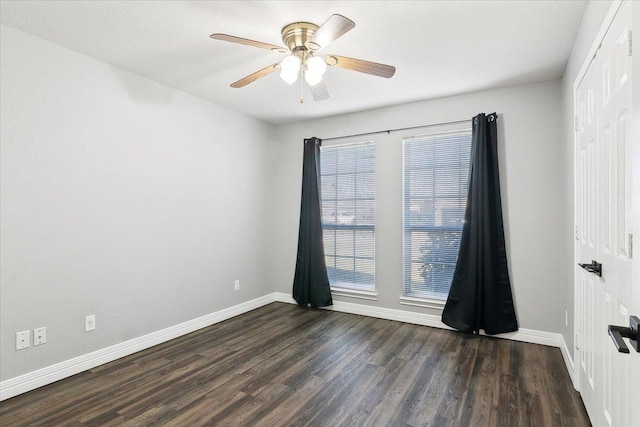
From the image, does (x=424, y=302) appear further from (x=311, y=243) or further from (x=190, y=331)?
(x=190, y=331)

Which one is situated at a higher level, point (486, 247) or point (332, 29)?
point (332, 29)

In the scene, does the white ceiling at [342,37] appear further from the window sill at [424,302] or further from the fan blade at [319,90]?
the window sill at [424,302]

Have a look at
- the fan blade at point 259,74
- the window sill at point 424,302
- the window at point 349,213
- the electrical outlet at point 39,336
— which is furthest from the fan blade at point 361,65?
the electrical outlet at point 39,336

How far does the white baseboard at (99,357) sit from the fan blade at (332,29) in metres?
3.00

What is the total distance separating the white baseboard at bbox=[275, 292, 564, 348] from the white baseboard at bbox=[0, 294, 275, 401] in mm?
1313

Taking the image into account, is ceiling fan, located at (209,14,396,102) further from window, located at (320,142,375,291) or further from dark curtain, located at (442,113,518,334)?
window, located at (320,142,375,291)

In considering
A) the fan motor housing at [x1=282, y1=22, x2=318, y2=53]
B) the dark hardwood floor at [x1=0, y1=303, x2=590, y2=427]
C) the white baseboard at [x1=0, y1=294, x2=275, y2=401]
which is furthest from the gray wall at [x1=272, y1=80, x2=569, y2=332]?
the white baseboard at [x1=0, y1=294, x2=275, y2=401]

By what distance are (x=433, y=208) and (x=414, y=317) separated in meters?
1.30

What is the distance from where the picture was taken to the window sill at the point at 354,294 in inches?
162

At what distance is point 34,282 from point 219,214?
73.3 inches

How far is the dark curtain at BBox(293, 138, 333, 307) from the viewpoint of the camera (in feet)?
14.4

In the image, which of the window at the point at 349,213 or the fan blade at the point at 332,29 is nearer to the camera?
the fan blade at the point at 332,29

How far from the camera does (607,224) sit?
1566mm

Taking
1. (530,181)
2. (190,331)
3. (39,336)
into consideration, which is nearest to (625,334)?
(530,181)
